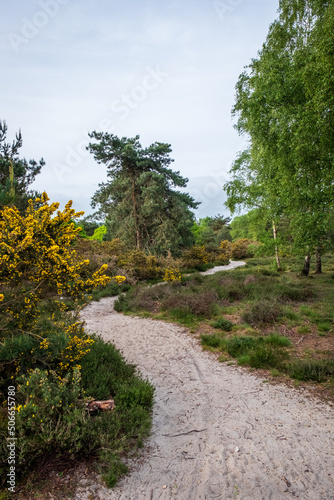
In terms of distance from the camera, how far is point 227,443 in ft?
11.8

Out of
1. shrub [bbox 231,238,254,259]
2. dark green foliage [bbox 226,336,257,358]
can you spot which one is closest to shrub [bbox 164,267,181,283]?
dark green foliage [bbox 226,336,257,358]

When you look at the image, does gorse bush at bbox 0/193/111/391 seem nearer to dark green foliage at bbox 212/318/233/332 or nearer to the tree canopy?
dark green foliage at bbox 212/318/233/332

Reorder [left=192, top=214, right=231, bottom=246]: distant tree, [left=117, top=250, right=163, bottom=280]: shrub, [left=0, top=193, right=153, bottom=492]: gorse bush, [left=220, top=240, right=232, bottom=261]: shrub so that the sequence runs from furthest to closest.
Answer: [left=192, top=214, right=231, bottom=246]: distant tree < [left=220, top=240, right=232, bottom=261]: shrub < [left=117, top=250, right=163, bottom=280]: shrub < [left=0, top=193, right=153, bottom=492]: gorse bush

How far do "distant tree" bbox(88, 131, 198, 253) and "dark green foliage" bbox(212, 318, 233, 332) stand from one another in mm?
12890

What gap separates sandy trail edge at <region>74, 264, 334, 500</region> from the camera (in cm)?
288

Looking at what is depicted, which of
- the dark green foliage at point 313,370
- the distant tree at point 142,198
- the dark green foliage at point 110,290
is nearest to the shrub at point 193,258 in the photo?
the distant tree at point 142,198

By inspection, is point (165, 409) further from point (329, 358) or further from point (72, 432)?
point (329, 358)

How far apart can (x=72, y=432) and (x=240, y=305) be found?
8.06 m

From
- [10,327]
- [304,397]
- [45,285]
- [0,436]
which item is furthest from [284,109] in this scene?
[0,436]

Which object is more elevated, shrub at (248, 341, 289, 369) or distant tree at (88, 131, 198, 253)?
distant tree at (88, 131, 198, 253)

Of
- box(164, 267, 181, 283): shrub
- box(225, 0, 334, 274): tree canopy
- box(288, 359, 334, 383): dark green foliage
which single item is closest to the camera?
A: box(288, 359, 334, 383): dark green foliage

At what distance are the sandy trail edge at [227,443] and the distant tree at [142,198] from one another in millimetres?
16124

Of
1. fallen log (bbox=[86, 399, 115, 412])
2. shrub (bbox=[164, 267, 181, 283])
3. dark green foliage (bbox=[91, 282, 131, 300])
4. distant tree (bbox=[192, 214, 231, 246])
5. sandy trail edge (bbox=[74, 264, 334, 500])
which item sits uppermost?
distant tree (bbox=[192, 214, 231, 246])

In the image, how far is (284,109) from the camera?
8.04m
